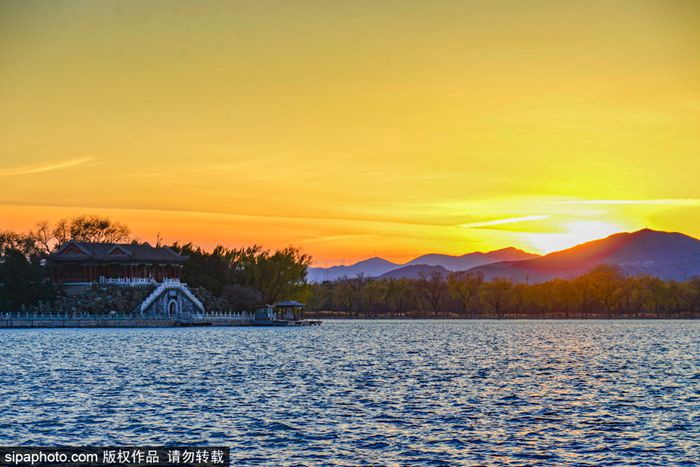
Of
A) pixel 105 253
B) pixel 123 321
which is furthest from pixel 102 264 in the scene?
pixel 123 321

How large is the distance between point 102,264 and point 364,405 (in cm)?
11133

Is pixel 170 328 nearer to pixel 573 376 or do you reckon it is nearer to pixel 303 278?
pixel 303 278

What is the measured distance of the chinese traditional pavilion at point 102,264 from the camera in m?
146

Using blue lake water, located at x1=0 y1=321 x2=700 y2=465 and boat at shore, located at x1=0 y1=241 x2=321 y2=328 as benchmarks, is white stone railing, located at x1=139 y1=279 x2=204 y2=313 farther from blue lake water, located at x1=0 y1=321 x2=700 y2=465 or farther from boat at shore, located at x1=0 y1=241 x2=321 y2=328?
blue lake water, located at x1=0 y1=321 x2=700 y2=465

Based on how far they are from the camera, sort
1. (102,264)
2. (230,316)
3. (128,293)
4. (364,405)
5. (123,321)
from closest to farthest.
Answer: (364,405) < (123,321) < (128,293) < (102,264) < (230,316)

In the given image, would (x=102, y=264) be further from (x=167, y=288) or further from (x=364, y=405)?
(x=364, y=405)

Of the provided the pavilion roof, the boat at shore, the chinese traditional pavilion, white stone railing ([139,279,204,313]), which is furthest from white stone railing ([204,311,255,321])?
the pavilion roof

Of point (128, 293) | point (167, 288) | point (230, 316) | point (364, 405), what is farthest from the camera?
point (230, 316)

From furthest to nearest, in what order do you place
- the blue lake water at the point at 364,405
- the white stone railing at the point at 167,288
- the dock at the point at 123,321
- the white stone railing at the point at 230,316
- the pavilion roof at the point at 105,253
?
the white stone railing at the point at 230,316, the pavilion roof at the point at 105,253, the white stone railing at the point at 167,288, the dock at the point at 123,321, the blue lake water at the point at 364,405

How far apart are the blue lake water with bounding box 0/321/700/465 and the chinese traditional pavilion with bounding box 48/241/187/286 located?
225 ft

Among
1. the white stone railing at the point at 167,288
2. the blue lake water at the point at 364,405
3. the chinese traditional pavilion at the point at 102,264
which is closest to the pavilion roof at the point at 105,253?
the chinese traditional pavilion at the point at 102,264

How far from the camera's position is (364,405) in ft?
141

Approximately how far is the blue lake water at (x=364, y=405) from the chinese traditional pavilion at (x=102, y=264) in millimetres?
68631

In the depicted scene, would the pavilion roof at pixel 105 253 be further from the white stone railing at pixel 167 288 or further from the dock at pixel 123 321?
the dock at pixel 123 321
